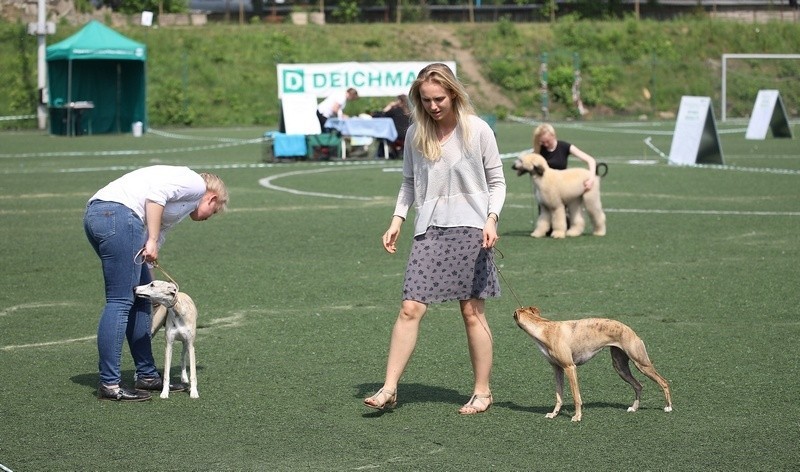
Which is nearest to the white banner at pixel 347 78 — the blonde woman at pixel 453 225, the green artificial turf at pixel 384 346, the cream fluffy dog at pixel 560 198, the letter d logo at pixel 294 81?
the letter d logo at pixel 294 81

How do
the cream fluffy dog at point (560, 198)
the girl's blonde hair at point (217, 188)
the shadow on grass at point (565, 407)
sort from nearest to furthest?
the shadow on grass at point (565, 407), the girl's blonde hair at point (217, 188), the cream fluffy dog at point (560, 198)

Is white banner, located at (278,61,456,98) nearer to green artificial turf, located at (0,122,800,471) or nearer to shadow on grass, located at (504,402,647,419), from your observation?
green artificial turf, located at (0,122,800,471)

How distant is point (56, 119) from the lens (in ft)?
135

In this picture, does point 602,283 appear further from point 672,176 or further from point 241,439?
point 672,176

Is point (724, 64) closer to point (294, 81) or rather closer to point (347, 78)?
point (347, 78)

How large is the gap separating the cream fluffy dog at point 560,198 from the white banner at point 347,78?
18.2 meters

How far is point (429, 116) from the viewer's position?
7195 millimetres

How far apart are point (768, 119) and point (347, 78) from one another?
38.2ft

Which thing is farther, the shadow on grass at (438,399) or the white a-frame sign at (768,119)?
the white a-frame sign at (768,119)

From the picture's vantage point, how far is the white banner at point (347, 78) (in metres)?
33.5

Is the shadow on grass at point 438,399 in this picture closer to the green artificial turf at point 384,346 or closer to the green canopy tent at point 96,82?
the green artificial turf at point 384,346

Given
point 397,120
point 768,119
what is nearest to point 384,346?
point 397,120

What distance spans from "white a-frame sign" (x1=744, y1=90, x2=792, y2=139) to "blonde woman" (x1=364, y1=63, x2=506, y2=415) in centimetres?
3035

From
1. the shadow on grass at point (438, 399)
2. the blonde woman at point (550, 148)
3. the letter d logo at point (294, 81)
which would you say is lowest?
the shadow on grass at point (438, 399)
